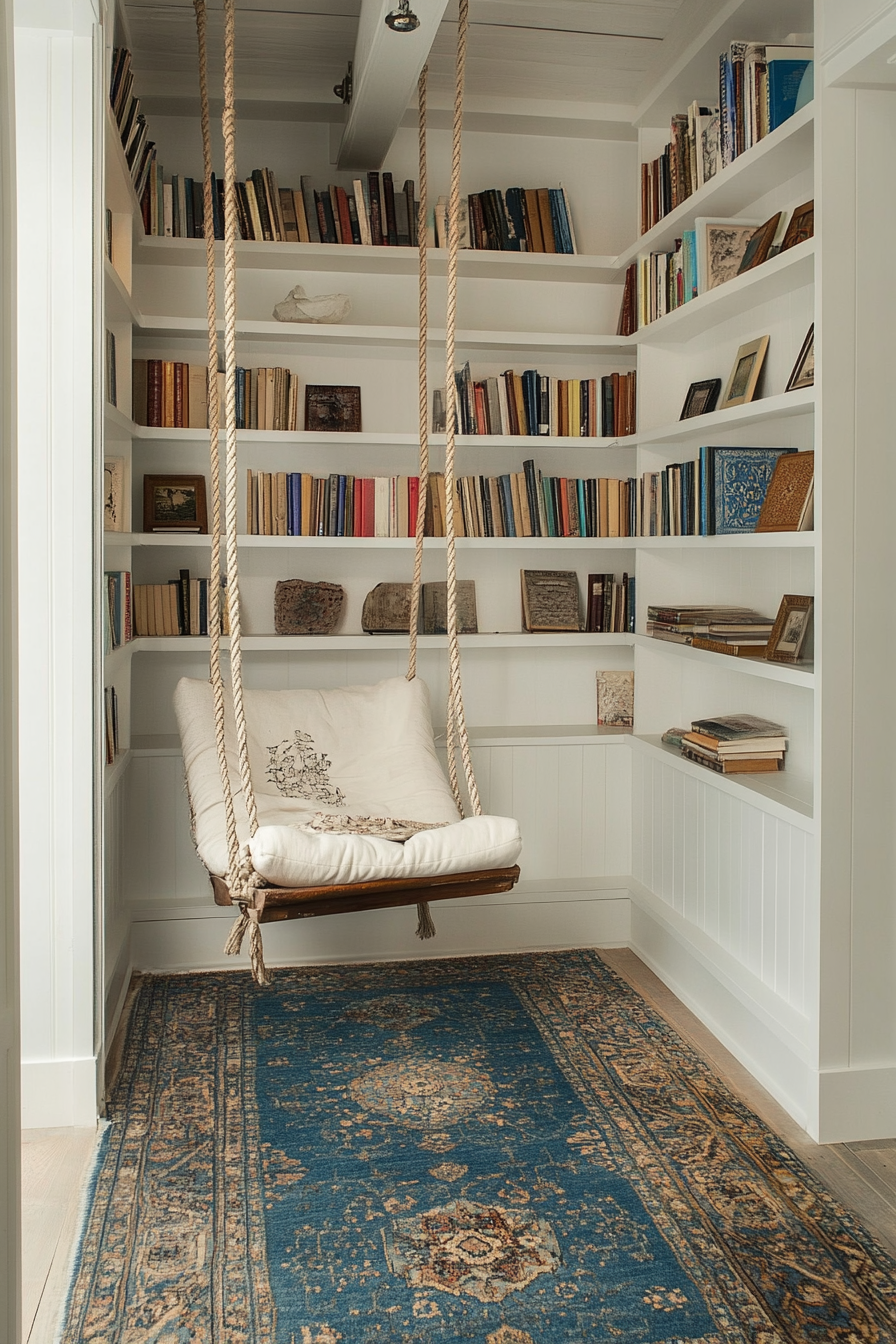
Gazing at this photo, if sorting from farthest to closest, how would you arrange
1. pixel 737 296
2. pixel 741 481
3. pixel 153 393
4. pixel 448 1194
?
pixel 153 393 < pixel 741 481 < pixel 737 296 < pixel 448 1194

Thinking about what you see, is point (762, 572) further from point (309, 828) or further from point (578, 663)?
point (309, 828)

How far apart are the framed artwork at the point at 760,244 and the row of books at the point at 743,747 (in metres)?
1.23

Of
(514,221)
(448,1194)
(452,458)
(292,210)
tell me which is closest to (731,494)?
(452,458)

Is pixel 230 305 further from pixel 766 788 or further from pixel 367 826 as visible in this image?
pixel 766 788

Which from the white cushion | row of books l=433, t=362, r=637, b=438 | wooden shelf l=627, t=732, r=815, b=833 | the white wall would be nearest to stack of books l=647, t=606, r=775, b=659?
wooden shelf l=627, t=732, r=815, b=833

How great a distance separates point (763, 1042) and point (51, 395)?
227cm

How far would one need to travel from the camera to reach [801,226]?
2680 mm

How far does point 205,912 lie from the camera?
11.7 ft

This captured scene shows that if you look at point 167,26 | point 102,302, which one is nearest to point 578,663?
point 102,302

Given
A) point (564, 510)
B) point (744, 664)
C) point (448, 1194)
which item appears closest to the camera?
point (448, 1194)

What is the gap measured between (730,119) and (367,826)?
212 cm

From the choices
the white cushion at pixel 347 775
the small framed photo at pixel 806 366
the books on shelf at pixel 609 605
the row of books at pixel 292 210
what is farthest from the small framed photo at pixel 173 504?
the small framed photo at pixel 806 366

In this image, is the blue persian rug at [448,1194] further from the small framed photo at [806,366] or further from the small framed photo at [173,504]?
the small framed photo at [806,366]

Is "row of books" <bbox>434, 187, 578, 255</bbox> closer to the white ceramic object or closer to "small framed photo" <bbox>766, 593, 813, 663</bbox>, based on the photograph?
the white ceramic object
